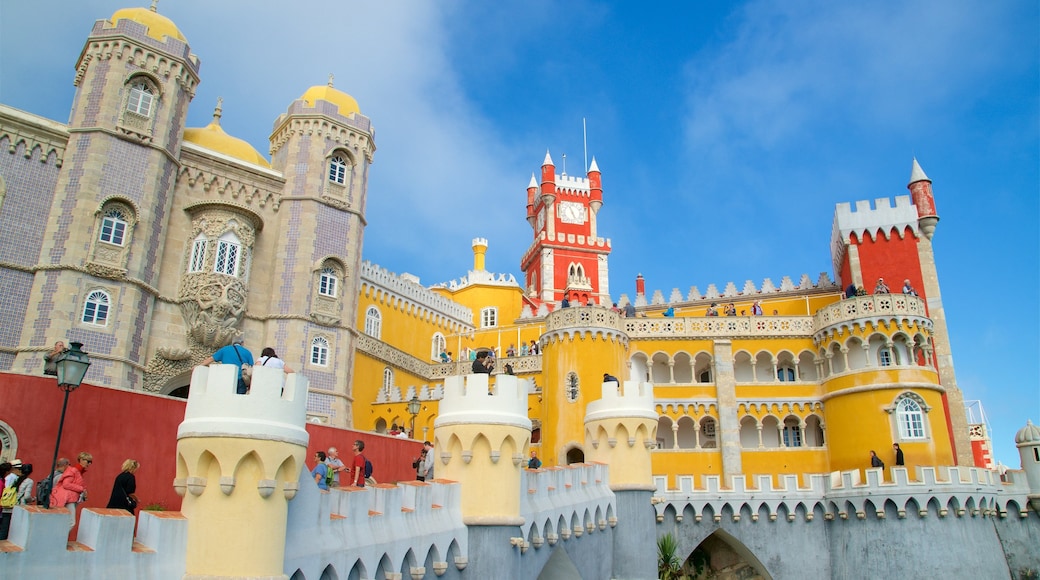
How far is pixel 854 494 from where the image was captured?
92.0ft

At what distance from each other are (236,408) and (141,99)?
21.2 m

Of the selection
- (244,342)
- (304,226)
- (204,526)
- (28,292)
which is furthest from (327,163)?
(204,526)

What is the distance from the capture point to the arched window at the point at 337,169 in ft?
102

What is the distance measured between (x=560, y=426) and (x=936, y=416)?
14887 mm

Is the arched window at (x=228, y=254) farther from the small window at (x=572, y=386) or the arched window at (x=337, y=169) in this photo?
the small window at (x=572, y=386)

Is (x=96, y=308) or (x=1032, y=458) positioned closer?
(x=96, y=308)

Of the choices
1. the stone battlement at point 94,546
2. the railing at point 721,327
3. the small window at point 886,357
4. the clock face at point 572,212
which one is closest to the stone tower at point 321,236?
the railing at point 721,327

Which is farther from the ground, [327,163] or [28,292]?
[327,163]

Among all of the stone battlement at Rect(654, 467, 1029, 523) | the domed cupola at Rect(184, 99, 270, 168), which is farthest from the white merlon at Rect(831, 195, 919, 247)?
the domed cupola at Rect(184, 99, 270, 168)

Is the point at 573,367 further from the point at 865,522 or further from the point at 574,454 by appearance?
the point at 865,522

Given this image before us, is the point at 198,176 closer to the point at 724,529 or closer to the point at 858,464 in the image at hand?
the point at 724,529

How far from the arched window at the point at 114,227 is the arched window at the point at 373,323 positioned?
14.1 metres

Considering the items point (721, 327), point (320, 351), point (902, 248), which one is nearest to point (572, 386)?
point (721, 327)

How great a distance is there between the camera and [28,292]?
23.6 metres
